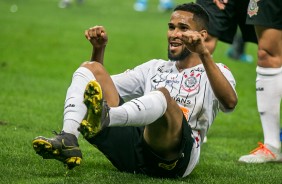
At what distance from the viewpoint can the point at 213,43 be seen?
6.77 m

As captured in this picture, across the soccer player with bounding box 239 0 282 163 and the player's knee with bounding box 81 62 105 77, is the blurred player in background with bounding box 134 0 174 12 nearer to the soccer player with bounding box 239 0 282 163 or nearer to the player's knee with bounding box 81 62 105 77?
the soccer player with bounding box 239 0 282 163

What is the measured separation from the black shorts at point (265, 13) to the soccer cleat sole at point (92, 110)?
2345 millimetres

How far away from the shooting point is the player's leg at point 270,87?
6.14m

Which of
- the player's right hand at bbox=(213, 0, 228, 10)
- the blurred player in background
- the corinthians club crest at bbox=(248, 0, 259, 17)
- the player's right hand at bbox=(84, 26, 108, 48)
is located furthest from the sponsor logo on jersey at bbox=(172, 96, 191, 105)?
the blurred player in background

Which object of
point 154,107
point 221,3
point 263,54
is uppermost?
point 154,107

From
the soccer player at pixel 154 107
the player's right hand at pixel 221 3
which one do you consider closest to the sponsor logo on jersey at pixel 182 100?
the soccer player at pixel 154 107

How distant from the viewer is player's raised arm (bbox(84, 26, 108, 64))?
199 inches

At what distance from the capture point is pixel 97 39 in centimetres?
512

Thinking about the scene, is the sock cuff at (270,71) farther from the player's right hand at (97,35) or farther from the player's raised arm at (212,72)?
the player's right hand at (97,35)

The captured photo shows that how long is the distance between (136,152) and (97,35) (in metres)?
0.80

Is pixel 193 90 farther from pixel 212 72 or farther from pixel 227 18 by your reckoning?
pixel 227 18

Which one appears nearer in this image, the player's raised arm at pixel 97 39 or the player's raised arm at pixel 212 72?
the player's raised arm at pixel 212 72

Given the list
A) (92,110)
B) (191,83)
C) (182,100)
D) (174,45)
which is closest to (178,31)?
(174,45)

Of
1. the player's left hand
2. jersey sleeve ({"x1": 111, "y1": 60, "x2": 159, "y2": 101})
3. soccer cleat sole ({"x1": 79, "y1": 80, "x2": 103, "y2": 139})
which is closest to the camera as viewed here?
soccer cleat sole ({"x1": 79, "y1": 80, "x2": 103, "y2": 139})
